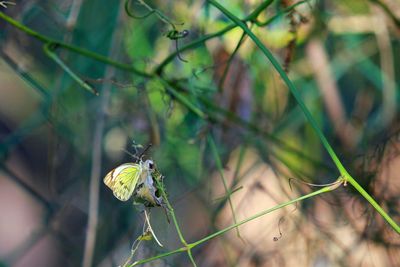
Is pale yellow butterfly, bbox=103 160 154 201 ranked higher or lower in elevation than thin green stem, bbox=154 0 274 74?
lower

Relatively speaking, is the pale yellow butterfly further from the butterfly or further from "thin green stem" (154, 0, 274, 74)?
"thin green stem" (154, 0, 274, 74)

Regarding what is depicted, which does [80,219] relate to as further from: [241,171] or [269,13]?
[269,13]

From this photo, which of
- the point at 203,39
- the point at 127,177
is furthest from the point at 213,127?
the point at 127,177

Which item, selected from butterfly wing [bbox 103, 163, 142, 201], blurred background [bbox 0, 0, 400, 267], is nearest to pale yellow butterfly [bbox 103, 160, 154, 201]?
butterfly wing [bbox 103, 163, 142, 201]

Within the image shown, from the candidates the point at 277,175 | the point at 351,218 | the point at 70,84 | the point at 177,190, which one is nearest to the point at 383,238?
the point at 351,218

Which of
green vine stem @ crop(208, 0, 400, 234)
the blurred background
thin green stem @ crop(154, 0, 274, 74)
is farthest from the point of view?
the blurred background

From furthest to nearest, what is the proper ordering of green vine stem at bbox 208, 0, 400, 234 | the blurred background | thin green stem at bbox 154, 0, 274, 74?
the blurred background → thin green stem at bbox 154, 0, 274, 74 → green vine stem at bbox 208, 0, 400, 234

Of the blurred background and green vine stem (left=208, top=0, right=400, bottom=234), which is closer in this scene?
green vine stem (left=208, top=0, right=400, bottom=234)

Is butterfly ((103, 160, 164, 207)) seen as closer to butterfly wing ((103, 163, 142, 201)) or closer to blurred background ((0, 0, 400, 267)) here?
butterfly wing ((103, 163, 142, 201))
